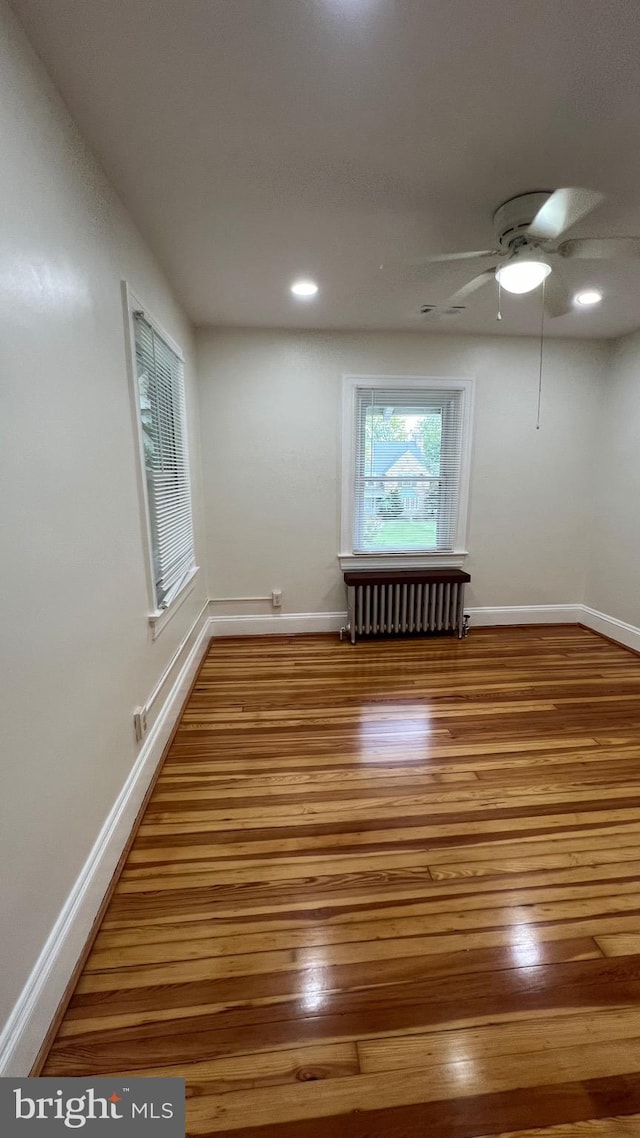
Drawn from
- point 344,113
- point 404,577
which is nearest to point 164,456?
point 344,113

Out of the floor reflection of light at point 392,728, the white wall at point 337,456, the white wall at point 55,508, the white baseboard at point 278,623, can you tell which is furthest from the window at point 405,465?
the white wall at point 55,508

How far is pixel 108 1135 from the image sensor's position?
90cm

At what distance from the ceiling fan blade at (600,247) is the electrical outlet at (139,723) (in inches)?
107

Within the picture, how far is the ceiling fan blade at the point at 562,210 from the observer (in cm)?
137

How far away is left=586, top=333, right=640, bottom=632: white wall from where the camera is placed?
363 cm

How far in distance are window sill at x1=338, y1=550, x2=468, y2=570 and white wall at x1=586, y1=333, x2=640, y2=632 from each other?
130 cm

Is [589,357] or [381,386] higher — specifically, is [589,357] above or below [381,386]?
above

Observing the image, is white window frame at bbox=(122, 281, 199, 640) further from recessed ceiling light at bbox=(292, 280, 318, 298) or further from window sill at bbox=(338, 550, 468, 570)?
window sill at bbox=(338, 550, 468, 570)

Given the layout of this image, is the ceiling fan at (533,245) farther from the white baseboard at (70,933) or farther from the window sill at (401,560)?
the white baseboard at (70,933)

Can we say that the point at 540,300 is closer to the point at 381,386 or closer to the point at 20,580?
the point at 381,386

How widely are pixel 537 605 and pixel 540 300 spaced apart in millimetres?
2689

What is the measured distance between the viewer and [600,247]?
1751 mm

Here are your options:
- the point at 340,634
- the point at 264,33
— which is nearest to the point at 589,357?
the point at 340,634

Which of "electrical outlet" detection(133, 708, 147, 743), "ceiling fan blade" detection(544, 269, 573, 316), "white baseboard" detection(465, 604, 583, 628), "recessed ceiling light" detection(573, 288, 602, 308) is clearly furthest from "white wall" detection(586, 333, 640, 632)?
"electrical outlet" detection(133, 708, 147, 743)
